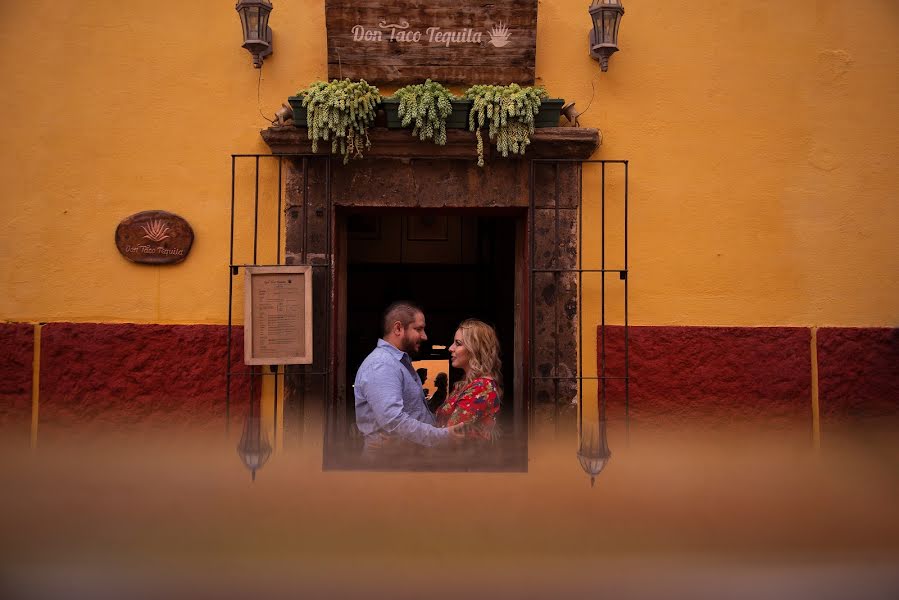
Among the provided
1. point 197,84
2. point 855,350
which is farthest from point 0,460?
point 855,350

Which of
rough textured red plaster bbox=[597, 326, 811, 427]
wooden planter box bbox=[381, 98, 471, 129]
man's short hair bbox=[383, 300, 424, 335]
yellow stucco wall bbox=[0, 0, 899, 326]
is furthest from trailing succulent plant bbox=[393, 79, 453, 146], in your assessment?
rough textured red plaster bbox=[597, 326, 811, 427]

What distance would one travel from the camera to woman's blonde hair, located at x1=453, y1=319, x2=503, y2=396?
11.8 feet

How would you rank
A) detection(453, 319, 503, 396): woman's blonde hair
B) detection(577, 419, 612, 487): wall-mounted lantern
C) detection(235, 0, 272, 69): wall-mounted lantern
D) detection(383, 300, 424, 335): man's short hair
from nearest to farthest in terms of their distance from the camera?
detection(577, 419, 612, 487): wall-mounted lantern → detection(453, 319, 503, 396): woman's blonde hair → detection(383, 300, 424, 335): man's short hair → detection(235, 0, 272, 69): wall-mounted lantern

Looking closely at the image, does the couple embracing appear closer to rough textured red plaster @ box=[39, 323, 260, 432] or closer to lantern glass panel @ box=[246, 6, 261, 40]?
rough textured red plaster @ box=[39, 323, 260, 432]

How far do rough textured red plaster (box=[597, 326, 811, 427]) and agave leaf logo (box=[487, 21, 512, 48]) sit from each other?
1778 millimetres

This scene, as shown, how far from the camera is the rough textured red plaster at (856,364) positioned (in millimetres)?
4191

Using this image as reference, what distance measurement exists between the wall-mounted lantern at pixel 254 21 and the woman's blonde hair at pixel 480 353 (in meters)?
2.04

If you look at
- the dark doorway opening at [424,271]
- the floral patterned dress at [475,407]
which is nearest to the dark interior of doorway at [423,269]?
the dark doorway opening at [424,271]

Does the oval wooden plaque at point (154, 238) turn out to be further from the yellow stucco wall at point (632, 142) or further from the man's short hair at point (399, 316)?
the man's short hair at point (399, 316)

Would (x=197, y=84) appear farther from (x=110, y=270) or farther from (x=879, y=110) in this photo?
(x=879, y=110)

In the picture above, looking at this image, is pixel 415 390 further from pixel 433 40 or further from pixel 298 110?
pixel 433 40

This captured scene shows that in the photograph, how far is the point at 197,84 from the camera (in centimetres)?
429

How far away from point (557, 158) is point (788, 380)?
1.83m

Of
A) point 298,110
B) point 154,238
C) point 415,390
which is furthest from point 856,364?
point 154,238
